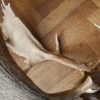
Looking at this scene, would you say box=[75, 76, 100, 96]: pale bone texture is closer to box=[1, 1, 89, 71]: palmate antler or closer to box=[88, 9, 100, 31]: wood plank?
box=[1, 1, 89, 71]: palmate antler

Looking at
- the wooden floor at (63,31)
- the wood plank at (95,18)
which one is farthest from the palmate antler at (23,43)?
the wood plank at (95,18)

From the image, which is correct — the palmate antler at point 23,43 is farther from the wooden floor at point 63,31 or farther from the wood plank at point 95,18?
the wood plank at point 95,18

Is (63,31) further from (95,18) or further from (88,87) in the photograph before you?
(88,87)

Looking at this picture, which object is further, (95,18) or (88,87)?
(95,18)

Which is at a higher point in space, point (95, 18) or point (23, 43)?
point (23, 43)

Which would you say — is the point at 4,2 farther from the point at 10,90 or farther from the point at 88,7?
the point at 10,90

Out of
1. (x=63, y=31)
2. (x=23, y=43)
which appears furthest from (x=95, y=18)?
(x=23, y=43)

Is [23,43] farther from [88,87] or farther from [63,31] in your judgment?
[88,87]

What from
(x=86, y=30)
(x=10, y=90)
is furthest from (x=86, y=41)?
(x=10, y=90)
